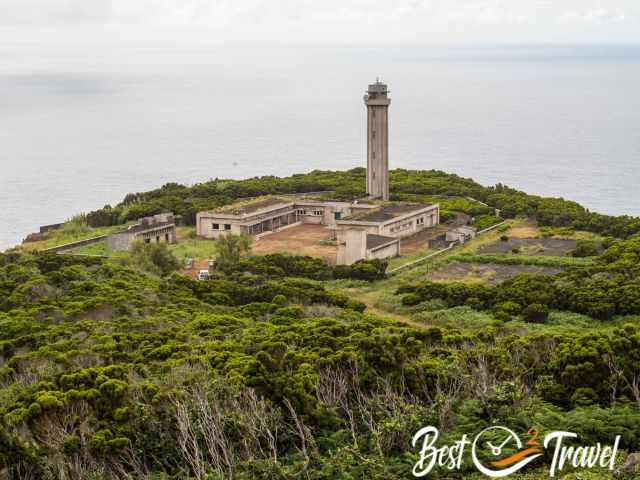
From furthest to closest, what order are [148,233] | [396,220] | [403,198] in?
[403,198], [396,220], [148,233]

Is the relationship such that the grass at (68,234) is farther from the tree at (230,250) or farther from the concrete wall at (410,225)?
the concrete wall at (410,225)

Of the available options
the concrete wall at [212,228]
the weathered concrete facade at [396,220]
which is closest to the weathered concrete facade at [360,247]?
the weathered concrete facade at [396,220]

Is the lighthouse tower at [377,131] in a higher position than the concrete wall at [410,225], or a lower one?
higher

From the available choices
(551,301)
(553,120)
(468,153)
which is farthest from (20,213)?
(553,120)

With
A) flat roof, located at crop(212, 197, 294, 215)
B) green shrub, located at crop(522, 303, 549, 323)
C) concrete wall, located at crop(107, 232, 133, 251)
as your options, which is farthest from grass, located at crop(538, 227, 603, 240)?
concrete wall, located at crop(107, 232, 133, 251)

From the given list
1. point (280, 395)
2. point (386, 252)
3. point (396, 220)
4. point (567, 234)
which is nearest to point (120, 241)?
point (386, 252)

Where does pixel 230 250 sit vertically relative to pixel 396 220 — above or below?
below

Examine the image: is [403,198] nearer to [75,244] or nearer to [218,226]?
[218,226]
